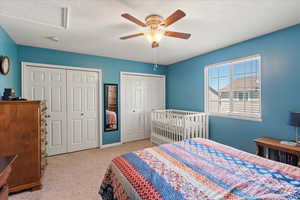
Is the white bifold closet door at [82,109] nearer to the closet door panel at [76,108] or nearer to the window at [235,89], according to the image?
the closet door panel at [76,108]

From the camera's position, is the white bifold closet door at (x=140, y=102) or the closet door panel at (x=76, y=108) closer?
the closet door panel at (x=76, y=108)

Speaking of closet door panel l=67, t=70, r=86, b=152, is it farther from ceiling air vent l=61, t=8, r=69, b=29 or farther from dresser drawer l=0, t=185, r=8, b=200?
dresser drawer l=0, t=185, r=8, b=200

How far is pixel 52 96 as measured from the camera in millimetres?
3506

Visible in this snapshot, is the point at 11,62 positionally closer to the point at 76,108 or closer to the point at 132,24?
the point at 76,108

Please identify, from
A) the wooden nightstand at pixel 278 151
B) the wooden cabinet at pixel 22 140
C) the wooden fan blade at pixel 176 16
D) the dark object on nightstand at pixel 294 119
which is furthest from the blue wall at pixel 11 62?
the dark object on nightstand at pixel 294 119

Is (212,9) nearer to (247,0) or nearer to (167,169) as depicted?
(247,0)

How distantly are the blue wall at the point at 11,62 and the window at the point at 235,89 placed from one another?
13.5 feet

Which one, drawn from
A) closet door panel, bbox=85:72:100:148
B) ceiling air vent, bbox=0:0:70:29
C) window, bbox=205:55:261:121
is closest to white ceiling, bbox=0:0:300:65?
ceiling air vent, bbox=0:0:70:29

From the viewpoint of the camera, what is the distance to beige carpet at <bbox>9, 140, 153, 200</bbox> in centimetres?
207

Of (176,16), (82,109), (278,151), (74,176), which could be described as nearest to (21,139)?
(74,176)

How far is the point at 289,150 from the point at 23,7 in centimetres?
405

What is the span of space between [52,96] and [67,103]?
0.36 m

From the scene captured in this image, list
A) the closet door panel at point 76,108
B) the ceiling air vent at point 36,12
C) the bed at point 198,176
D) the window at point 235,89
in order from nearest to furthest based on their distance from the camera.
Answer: the bed at point 198,176 < the ceiling air vent at point 36,12 < the window at point 235,89 < the closet door panel at point 76,108

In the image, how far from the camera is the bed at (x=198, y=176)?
1066mm
